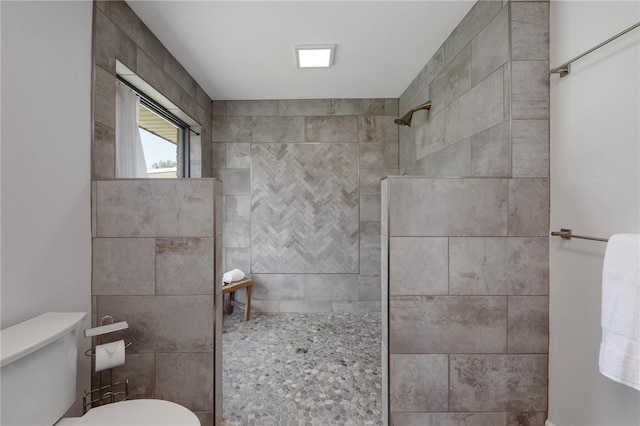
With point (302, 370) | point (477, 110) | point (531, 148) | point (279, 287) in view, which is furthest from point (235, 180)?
point (531, 148)

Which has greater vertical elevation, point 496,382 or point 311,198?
point 311,198

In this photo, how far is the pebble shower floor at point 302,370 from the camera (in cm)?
168

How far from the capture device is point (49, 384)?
107cm

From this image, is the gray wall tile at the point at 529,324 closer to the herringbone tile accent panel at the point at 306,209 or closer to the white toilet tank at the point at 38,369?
the herringbone tile accent panel at the point at 306,209

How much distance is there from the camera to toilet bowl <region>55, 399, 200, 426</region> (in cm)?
111

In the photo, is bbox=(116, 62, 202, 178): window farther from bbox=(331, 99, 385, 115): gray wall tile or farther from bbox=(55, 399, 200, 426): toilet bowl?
bbox=(55, 399, 200, 426): toilet bowl

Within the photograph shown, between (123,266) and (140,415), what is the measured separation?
2.29 ft

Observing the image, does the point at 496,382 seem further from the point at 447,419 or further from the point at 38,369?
the point at 38,369

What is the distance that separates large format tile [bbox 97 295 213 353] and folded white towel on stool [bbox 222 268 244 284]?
141 cm

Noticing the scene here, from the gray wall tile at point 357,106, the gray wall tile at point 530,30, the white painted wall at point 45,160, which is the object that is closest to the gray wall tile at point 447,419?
the white painted wall at point 45,160

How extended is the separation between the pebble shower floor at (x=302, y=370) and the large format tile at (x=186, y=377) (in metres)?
0.30

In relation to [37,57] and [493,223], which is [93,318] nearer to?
[37,57]

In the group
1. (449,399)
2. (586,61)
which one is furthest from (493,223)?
(449,399)

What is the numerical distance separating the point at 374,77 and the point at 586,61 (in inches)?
66.7
